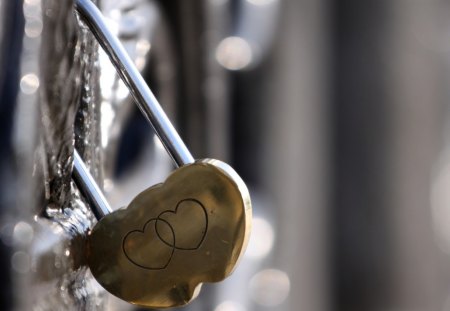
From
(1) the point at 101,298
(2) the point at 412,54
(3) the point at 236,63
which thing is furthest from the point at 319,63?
(1) the point at 101,298

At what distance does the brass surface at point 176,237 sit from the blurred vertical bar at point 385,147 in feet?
5.69

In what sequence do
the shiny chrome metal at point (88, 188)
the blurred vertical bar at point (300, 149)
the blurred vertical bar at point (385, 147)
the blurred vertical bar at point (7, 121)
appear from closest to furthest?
the blurred vertical bar at point (7, 121)
the shiny chrome metal at point (88, 188)
the blurred vertical bar at point (300, 149)
the blurred vertical bar at point (385, 147)

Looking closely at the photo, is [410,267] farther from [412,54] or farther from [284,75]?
[284,75]

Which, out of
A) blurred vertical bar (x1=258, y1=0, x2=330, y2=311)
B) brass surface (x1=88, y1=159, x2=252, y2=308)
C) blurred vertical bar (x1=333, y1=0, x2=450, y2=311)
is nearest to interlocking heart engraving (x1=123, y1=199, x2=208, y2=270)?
brass surface (x1=88, y1=159, x2=252, y2=308)

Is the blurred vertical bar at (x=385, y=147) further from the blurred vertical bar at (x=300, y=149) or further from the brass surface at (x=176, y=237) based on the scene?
the brass surface at (x=176, y=237)

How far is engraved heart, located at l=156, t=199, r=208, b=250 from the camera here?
397mm

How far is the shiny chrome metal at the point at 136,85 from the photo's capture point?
0.43 meters

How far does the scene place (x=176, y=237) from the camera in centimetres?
40

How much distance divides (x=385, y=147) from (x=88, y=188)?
1.79 m

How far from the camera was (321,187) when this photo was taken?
6.86 feet

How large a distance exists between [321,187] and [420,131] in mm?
252

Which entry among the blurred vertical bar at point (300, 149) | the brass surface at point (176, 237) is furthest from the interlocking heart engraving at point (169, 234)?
the blurred vertical bar at point (300, 149)

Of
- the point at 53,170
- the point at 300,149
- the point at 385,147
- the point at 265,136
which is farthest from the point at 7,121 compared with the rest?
the point at 385,147

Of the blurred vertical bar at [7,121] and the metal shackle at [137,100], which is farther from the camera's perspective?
the metal shackle at [137,100]
